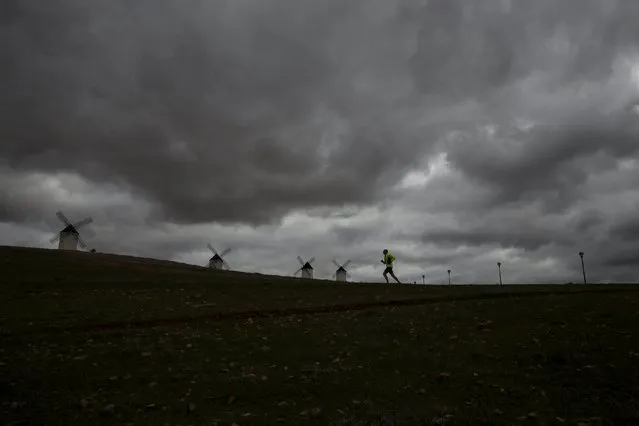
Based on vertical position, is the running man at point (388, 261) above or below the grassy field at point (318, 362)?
above

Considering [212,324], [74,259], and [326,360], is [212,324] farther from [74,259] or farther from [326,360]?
[74,259]

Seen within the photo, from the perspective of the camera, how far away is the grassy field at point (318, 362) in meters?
11.8

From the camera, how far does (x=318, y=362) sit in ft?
54.4

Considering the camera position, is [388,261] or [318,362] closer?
[318,362]

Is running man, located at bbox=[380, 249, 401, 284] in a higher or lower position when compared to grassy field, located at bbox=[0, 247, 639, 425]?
higher

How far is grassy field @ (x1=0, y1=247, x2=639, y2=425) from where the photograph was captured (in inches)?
464

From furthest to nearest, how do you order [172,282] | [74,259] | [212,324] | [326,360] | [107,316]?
[74,259]
[172,282]
[107,316]
[212,324]
[326,360]

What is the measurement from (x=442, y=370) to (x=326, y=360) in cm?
397

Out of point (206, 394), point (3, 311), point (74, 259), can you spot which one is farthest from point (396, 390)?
point (74, 259)

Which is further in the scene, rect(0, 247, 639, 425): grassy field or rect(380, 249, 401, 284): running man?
rect(380, 249, 401, 284): running man

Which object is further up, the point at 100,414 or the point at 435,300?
the point at 435,300

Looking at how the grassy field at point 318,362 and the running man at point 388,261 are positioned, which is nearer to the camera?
the grassy field at point 318,362

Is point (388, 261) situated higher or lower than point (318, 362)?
higher

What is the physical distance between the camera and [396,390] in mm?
13414
